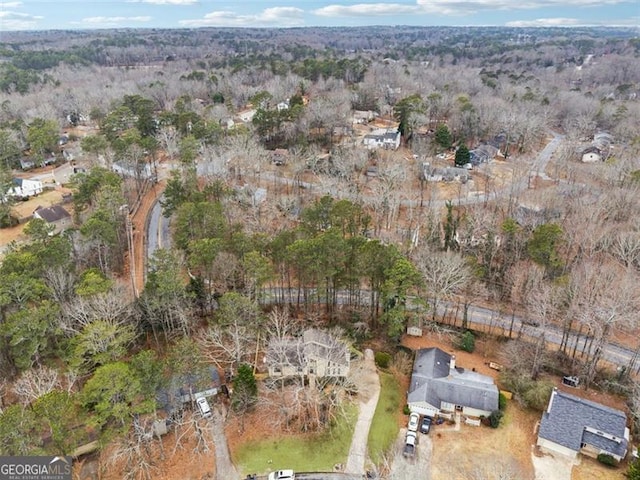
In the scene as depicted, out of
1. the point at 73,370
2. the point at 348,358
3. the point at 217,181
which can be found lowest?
the point at 348,358

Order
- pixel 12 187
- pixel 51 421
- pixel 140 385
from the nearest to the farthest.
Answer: pixel 51 421, pixel 140 385, pixel 12 187

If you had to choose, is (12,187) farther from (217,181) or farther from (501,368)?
(501,368)

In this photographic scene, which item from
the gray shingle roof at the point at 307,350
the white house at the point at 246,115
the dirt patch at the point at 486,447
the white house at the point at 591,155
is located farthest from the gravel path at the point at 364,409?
the white house at the point at 246,115

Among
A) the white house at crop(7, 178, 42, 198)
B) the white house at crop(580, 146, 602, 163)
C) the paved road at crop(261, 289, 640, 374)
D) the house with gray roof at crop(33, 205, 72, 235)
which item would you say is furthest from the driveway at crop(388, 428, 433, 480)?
the white house at crop(580, 146, 602, 163)

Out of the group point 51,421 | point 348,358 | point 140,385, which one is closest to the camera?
point 51,421

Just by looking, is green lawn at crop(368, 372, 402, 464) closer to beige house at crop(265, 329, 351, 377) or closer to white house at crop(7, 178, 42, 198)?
beige house at crop(265, 329, 351, 377)

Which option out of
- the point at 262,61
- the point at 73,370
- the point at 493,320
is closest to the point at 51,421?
the point at 73,370
